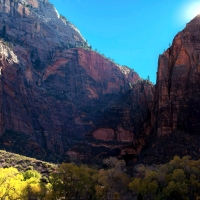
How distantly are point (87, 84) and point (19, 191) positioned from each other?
10378 cm

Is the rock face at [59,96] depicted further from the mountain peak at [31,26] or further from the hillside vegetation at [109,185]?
the hillside vegetation at [109,185]

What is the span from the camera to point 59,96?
130 metres

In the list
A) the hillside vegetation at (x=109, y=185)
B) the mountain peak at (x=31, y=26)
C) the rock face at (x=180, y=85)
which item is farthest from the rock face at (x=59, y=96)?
the hillside vegetation at (x=109, y=185)

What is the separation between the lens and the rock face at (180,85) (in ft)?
219

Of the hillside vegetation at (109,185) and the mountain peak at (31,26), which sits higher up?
the mountain peak at (31,26)

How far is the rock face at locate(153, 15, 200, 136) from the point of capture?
219 feet

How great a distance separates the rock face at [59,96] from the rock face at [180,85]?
15.5 metres

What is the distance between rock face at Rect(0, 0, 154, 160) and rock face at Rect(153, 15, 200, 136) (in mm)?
15481

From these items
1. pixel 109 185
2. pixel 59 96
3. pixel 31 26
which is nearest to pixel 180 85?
pixel 109 185

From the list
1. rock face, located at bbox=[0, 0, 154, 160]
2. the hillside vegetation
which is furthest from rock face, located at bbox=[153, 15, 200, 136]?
the hillside vegetation

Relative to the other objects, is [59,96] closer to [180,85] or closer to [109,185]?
[180,85]

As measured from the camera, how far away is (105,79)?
495ft

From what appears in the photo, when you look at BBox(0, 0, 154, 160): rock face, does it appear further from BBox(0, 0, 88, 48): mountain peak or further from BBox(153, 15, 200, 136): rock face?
BBox(153, 15, 200, 136): rock face

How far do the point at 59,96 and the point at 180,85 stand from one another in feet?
229
